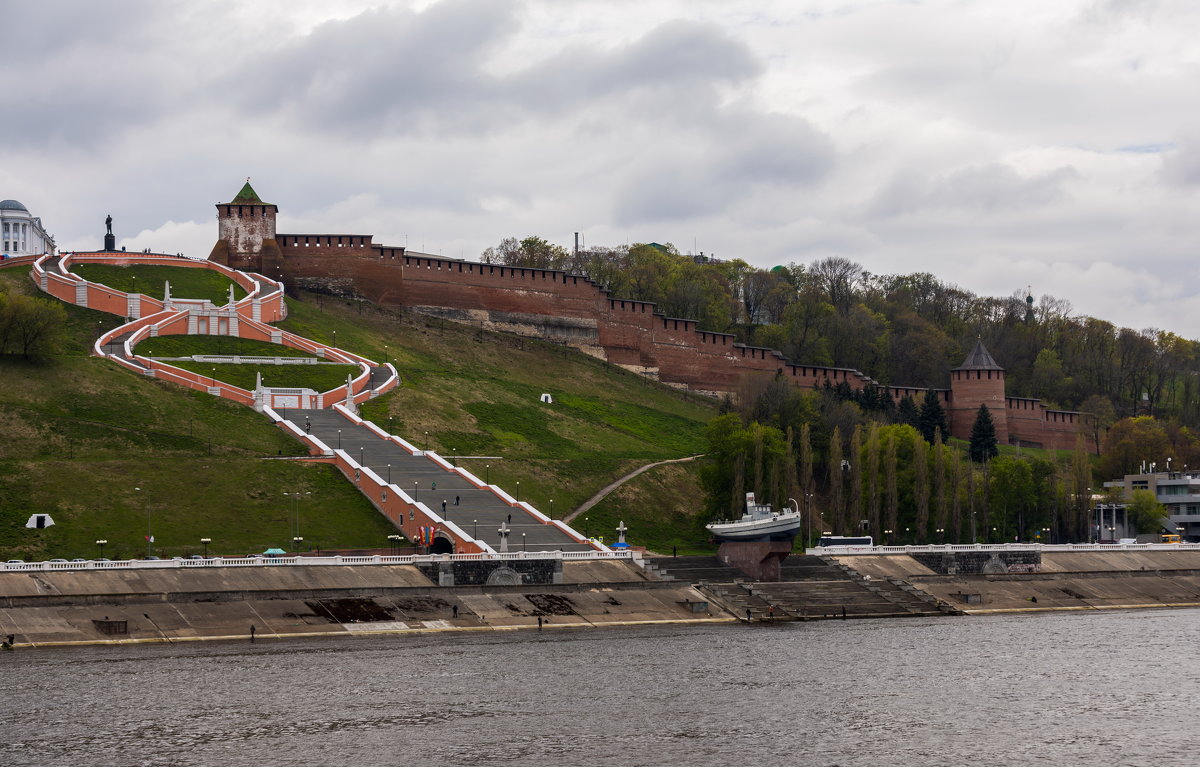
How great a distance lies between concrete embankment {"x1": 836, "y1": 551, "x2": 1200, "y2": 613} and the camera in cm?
7794

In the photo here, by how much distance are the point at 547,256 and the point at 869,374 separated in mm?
32190

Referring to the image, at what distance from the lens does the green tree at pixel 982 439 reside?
11400 centimetres

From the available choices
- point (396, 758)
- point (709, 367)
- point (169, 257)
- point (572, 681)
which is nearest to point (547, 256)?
point (709, 367)

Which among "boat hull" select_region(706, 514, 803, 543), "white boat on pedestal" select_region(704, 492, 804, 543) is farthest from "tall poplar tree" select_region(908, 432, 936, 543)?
"boat hull" select_region(706, 514, 803, 543)

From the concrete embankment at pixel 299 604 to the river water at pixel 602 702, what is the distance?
1.79m

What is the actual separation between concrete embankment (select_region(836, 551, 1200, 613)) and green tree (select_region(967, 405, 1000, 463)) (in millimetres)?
23813

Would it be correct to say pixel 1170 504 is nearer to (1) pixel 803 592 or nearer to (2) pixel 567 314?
(2) pixel 567 314

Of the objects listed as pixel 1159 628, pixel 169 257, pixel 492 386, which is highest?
pixel 169 257

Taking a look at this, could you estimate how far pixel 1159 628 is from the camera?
67.3m

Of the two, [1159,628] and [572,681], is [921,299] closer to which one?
[1159,628]

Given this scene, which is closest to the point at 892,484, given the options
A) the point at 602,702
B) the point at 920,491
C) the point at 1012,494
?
the point at 920,491

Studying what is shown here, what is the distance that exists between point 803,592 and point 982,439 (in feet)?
155

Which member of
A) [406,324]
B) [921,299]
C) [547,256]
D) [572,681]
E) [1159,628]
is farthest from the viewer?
[921,299]

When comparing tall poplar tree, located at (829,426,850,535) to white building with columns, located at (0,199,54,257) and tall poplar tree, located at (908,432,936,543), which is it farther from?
white building with columns, located at (0,199,54,257)
